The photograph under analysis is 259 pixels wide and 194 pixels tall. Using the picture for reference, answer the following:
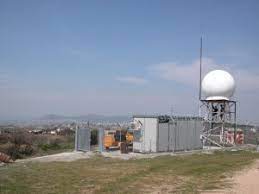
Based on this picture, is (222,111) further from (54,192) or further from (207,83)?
(54,192)

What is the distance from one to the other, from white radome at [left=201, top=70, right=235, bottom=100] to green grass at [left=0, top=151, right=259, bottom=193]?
16.3 meters

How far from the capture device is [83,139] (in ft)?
105

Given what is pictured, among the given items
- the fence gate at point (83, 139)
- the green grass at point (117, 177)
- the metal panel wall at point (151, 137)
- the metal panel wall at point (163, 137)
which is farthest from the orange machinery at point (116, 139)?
the green grass at point (117, 177)

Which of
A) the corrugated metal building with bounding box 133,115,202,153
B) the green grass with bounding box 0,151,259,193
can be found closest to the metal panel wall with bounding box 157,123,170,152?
the corrugated metal building with bounding box 133,115,202,153

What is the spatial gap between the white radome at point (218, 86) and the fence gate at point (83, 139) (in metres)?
13.6

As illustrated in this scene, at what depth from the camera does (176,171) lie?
781 inches

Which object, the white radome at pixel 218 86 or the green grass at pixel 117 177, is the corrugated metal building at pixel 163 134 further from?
the green grass at pixel 117 177

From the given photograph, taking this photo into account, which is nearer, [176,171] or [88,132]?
[176,171]

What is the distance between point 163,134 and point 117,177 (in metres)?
14.0

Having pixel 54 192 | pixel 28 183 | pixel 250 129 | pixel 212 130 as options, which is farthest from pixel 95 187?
pixel 250 129

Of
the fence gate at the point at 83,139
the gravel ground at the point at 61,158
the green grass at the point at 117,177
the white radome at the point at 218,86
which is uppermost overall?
the white radome at the point at 218,86

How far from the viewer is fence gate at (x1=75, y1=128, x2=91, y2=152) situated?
31459mm

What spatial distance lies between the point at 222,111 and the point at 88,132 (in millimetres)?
14302

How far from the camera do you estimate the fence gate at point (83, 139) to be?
31.5 metres
